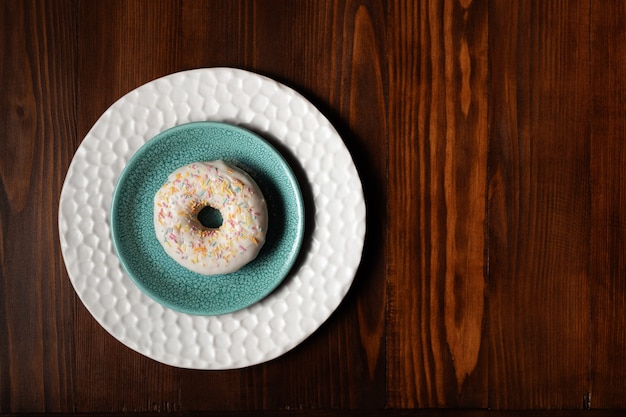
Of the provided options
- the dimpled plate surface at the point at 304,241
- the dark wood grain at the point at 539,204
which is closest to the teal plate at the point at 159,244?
the dimpled plate surface at the point at 304,241

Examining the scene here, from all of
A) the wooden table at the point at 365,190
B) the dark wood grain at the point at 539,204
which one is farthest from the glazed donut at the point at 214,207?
the dark wood grain at the point at 539,204

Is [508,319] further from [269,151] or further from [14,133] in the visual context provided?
[14,133]

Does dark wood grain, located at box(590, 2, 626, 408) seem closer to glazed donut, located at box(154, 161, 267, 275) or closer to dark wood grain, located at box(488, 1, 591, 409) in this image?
dark wood grain, located at box(488, 1, 591, 409)

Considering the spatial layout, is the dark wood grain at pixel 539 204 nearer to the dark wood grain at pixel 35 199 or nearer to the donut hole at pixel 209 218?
the donut hole at pixel 209 218

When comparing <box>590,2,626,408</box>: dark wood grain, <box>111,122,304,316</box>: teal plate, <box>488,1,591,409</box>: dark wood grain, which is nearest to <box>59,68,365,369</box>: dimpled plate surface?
<box>111,122,304,316</box>: teal plate

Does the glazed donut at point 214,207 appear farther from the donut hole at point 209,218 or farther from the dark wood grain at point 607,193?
the dark wood grain at point 607,193

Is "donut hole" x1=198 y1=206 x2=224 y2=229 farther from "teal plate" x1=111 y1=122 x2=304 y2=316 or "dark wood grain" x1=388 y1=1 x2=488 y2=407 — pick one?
"dark wood grain" x1=388 y1=1 x2=488 y2=407
